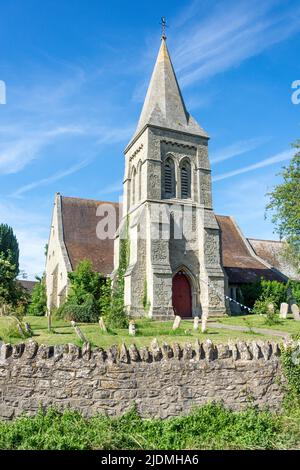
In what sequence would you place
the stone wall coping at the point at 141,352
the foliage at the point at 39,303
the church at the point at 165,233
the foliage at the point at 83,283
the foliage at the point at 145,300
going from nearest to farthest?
the stone wall coping at the point at 141,352 < the foliage at the point at 145,300 < the church at the point at 165,233 < the foliage at the point at 83,283 < the foliage at the point at 39,303

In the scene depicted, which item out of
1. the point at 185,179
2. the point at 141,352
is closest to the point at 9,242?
the point at 185,179

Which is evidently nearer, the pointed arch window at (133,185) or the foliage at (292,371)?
the foliage at (292,371)

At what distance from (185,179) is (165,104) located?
5788mm

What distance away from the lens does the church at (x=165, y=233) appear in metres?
22.5

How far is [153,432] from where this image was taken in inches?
248

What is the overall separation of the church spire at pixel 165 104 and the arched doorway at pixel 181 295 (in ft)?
33.4

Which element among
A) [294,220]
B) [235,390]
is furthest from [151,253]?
[235,390]

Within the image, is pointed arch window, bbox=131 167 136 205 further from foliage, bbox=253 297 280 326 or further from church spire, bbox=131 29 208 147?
foliage, bbox=253 297 280 326

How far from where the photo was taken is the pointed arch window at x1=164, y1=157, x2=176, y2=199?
80.3 ft

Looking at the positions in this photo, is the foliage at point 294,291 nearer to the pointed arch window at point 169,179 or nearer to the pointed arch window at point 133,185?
the pointed arch window at point 169,179

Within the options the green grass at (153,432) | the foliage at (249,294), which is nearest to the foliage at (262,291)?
the foliage at (249,294)

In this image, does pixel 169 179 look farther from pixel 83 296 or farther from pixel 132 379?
pixel 132 379

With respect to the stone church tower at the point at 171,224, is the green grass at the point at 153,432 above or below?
below
